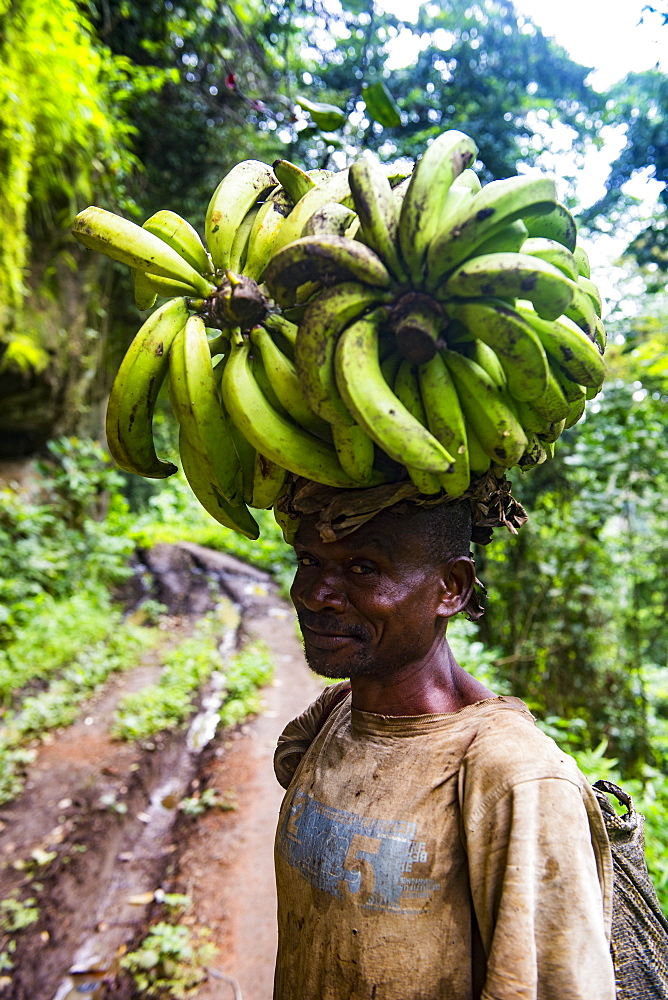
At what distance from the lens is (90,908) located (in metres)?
3.44

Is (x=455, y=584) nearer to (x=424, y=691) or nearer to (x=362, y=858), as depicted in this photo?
(x=424, y=691)

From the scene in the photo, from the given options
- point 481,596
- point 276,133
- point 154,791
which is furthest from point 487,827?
point 276,133

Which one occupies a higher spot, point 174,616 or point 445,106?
point 445,106

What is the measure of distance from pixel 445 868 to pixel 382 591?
1.79 feet

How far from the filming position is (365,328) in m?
1.03

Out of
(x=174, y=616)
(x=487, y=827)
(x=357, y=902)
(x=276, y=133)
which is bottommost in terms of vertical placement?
(x=174, y=616)

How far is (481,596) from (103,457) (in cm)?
743

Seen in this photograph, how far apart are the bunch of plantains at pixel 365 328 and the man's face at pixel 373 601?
0.15 m

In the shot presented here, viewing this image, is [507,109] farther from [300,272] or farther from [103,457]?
[300,272]

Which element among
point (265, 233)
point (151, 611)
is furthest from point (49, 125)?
point (265, 233)

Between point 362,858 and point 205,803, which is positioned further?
point 205,803

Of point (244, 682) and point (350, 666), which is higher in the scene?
point (350, 666)

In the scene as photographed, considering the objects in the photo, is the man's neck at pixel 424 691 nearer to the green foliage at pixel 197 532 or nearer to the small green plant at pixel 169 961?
the small green plant at pixel 169 961

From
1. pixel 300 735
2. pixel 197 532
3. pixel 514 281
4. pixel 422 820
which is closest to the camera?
pixel 514 281
